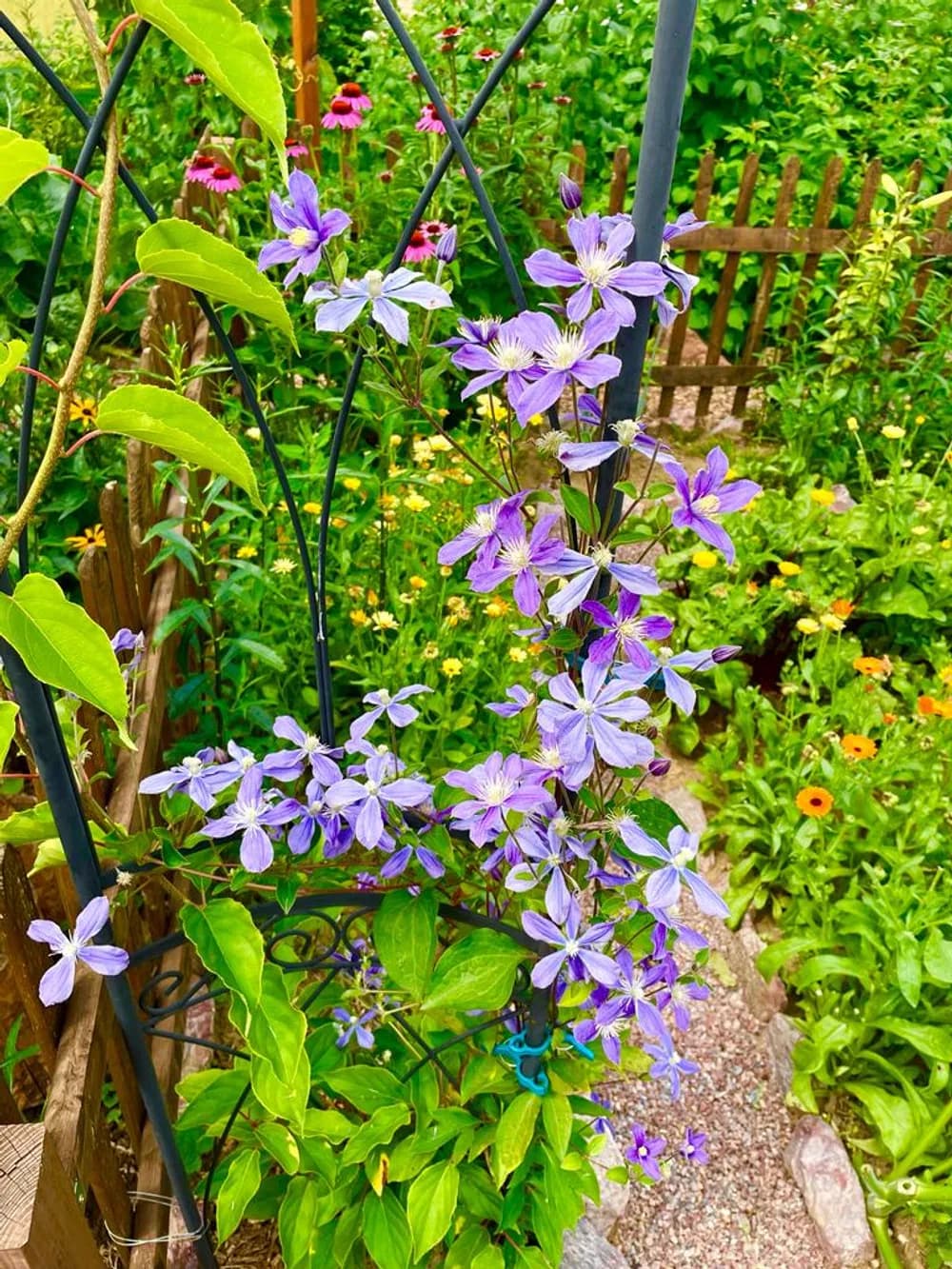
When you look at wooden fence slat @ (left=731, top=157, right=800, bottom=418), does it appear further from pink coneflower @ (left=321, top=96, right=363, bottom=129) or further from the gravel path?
the gravel path

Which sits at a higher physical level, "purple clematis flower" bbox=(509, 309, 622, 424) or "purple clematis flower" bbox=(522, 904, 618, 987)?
"purple clematis flower" bbox=(509, 309, 622, 424)

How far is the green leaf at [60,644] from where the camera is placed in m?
0.73

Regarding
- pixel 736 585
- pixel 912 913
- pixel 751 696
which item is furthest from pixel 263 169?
pixel 912 913

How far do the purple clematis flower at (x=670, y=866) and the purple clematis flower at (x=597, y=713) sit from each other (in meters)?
0.12

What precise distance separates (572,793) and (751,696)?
1643 millimetres

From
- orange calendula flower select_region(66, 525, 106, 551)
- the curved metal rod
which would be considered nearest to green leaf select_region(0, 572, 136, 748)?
the curved metal rod

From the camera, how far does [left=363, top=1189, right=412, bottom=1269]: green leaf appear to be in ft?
4.66

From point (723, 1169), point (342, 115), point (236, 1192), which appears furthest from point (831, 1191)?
point (342, 115)

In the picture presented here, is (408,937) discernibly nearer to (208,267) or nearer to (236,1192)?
(236,1192)

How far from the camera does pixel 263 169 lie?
280 cm

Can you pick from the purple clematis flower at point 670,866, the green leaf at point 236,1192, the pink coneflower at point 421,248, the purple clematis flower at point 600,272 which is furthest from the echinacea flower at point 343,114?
the green leaf at point 236,1192

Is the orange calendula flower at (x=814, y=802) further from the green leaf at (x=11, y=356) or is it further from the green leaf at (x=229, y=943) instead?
the green leaf at (x=11, y=356)

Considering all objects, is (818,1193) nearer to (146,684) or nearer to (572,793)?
(572,793)

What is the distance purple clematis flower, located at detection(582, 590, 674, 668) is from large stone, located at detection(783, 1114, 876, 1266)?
5.05 ft
